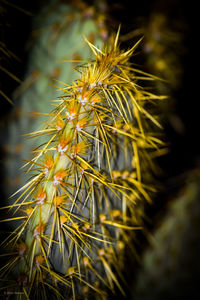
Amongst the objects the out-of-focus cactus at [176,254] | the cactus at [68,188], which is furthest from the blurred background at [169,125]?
the cactus at [68,188]

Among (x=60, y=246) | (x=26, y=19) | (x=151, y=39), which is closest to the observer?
(x=60, y=246)

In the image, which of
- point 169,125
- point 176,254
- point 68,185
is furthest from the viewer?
point 169,125

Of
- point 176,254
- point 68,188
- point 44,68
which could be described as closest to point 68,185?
point 68,188

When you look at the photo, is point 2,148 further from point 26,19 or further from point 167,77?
point 167,77

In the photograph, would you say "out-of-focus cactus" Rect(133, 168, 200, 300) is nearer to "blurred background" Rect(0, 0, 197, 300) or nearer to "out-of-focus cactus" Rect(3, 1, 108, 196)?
"blurred background" Rect(0, 0, 197, 300)

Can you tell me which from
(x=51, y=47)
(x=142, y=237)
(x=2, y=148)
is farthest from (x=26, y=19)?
(x=142, y=237)

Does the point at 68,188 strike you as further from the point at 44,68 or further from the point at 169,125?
the point at 169,125

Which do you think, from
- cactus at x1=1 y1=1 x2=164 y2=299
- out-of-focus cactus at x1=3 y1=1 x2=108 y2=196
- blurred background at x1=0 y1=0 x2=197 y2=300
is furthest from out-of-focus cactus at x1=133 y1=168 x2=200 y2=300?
out-of-focus cactus at x1=3 y1=1 x2=108 y2=196

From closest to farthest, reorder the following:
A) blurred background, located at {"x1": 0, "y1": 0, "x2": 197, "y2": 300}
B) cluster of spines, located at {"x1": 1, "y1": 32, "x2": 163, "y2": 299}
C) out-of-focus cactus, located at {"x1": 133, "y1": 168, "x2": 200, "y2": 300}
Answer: cluster of spines, located at {"x1": 1, "y1": 32, "x2": 163, "y2": 299} < blurred background, located at {"x1": 0, "y1": 0, "x2": 197, "y2": 300} < out-of-focus cactus, located at {"x1": 133, "y1": 168, "x2": 200, "y2": 300}

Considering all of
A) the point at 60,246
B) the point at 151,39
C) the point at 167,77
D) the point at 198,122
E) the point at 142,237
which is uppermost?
the point at 151,39
